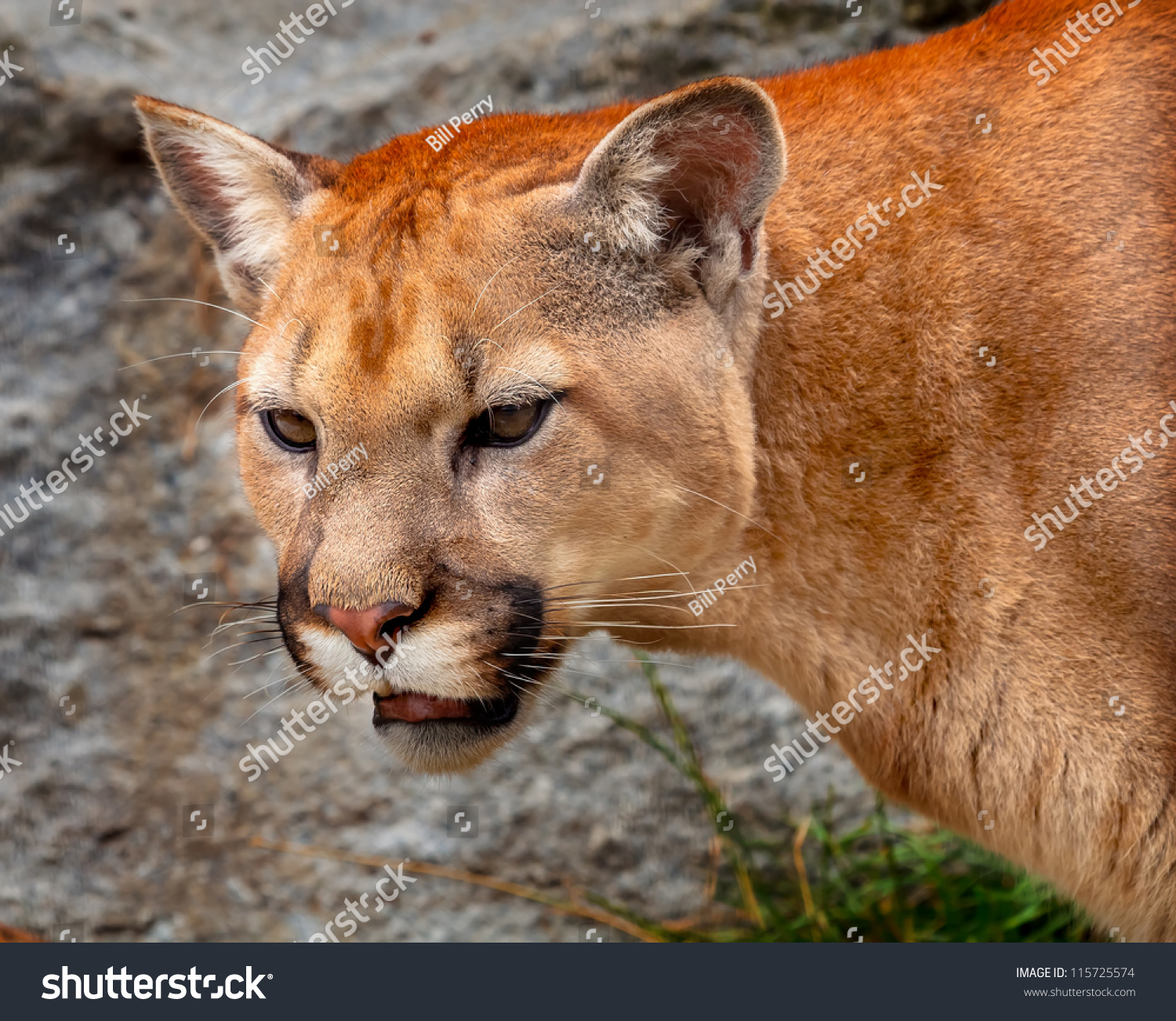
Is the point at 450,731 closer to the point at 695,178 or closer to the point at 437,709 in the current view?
the point at 437,709

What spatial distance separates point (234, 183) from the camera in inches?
123

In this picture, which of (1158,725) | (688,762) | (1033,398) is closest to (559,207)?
(1033,398)

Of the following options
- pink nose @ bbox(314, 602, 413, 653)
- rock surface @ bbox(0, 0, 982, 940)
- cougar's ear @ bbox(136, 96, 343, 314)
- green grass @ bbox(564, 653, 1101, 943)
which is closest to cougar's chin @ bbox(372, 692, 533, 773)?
pink nose @ bbox(314, 602, 413, 653)

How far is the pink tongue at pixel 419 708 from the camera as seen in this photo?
256 cm

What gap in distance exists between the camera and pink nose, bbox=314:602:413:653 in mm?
2332

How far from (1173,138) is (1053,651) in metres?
1.25

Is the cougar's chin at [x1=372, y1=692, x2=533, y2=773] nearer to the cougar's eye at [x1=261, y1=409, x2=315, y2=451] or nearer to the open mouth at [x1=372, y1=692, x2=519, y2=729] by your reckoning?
the open mouth at [x1=372, y1=692, x2=519, y2=729]

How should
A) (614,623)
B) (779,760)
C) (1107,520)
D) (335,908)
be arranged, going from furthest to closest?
(335,908) → (779,760) → (614,623) → (1107,520)

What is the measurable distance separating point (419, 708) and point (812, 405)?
1.19m

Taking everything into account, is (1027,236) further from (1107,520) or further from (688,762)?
(688,762)

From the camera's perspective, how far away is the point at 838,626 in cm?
292

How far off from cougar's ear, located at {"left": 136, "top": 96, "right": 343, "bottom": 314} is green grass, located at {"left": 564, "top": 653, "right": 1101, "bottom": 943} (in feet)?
6.71

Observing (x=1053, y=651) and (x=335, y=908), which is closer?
A: (x=1053, y=651)

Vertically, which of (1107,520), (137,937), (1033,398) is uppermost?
(1033,398)
